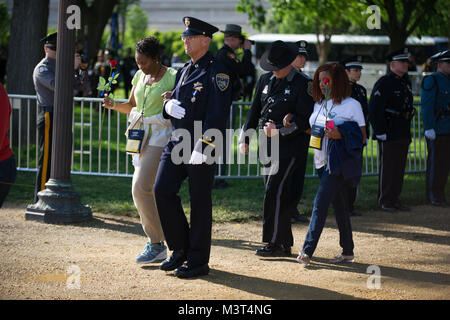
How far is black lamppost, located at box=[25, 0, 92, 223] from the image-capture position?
8.41 m

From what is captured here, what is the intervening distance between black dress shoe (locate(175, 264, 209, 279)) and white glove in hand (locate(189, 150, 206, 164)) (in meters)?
0.87

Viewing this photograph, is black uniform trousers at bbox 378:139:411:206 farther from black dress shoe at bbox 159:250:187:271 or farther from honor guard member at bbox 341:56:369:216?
black dress shoe at bbox 159:250:187:271

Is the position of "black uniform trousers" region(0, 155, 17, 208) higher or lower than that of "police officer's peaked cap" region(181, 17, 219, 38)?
lower

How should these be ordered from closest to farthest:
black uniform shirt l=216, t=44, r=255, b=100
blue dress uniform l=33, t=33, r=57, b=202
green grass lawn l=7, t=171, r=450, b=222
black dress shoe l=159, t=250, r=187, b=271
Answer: black dress shoe l=159, t=250, r=187, b=271
blue dress uniform l=33, t=33, r=57, b=202
black uniform shirt l=216, t=44, r=255, b=100
green grass lawn l=7, t=171, r=450, b=222

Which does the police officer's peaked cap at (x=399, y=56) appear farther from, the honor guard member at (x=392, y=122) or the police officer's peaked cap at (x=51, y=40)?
Result: the police officer's peaked cap at (x=51, y=40)

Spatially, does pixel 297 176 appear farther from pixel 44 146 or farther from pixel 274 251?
pixel 44 146

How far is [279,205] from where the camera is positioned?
7129mm

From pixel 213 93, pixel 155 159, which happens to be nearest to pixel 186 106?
pixel 213 93

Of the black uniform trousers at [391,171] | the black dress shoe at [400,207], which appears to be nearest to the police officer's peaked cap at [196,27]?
the black uniform trousers at [391,171]

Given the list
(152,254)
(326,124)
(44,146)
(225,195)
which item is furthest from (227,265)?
(225,195)

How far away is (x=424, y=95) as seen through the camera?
9953mm

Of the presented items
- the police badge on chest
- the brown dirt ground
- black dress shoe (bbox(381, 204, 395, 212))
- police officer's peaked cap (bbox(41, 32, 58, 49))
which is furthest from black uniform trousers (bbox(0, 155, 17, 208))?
black dress shoe (bbox(381, 204, 395, 212))

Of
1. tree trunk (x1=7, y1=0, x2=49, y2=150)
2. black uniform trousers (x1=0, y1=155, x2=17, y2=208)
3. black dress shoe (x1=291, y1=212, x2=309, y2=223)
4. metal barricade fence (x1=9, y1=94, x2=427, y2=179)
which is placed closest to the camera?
black uniform trousers (x1=0, y1=155, x2=17, y2=208)
